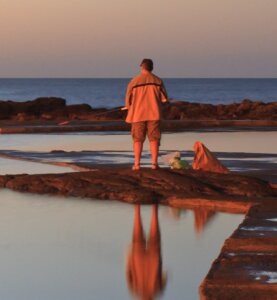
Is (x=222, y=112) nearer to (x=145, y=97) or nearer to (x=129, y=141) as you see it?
(x=129, y=141)

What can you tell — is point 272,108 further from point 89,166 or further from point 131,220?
point 131,220

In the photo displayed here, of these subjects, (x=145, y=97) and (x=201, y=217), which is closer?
(x=201, y=217)

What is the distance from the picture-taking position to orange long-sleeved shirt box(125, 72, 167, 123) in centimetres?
1312

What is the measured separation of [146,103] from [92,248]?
4618 mm

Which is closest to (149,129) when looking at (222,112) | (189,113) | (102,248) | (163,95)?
(163,95)

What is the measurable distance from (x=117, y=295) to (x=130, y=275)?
694 mm

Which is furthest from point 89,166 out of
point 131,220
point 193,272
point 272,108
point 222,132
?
point 272,108

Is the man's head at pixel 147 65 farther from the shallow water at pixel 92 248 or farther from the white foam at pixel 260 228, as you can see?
the white foam at pixel 260 228

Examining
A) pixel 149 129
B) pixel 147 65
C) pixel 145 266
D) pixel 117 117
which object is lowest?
pixel 145 266

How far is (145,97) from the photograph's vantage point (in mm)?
13164

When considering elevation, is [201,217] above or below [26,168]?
below

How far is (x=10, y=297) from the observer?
6926 millimetres

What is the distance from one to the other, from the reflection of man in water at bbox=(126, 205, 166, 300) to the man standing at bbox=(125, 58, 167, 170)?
3.18 metres

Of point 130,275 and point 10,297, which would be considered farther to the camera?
point 130,275
